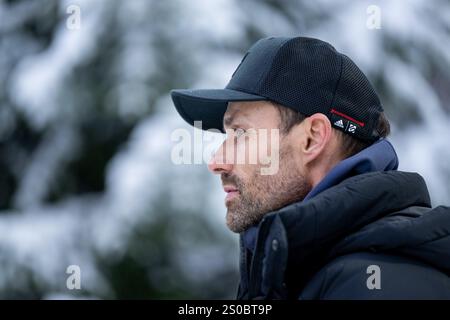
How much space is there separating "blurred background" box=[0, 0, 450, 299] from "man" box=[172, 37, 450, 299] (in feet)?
6.23

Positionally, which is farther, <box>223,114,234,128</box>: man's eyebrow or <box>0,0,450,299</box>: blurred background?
<box>0,0,450,299</box>: blurred background

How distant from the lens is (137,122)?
13.3 feet

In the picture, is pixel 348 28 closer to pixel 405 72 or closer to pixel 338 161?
pixel 405 72

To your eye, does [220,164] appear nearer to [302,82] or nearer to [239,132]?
[239,132]

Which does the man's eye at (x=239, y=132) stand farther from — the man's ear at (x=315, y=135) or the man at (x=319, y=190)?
the man's ear at (x=315, y=135)

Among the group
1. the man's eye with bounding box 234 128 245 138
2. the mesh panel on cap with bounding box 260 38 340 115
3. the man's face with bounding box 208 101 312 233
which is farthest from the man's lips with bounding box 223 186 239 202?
the mesh panel on cap with bounding box 260 38 340 115

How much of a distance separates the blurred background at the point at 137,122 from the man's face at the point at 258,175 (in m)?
1.99

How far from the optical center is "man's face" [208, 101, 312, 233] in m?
1.80

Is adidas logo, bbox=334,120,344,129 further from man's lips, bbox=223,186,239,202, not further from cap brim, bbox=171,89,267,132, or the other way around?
man's lips, bbox=223,186,239,202

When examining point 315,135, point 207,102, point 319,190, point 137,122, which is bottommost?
point 319,190

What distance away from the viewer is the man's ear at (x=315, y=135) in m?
1.80

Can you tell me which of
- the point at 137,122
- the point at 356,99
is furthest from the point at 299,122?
the point at 137,122

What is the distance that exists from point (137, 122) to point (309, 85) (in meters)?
2.34

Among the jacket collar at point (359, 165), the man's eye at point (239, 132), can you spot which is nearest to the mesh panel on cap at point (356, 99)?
the jacket collar at point (359, 165)
